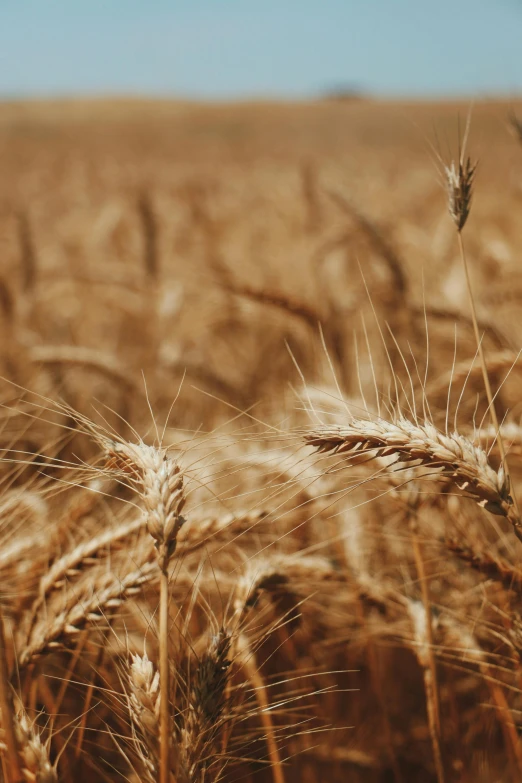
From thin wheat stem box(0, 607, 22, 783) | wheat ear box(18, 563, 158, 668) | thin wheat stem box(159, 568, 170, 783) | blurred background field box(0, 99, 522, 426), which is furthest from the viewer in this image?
blurred background field box(0, 99, 522, 426)

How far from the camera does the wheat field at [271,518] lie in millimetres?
853

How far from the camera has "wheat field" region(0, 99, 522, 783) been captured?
2.80 feet

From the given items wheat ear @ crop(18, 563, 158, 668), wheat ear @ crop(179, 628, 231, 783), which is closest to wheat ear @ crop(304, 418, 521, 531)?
wheat ear @ crop(179, 628, 231, 783)

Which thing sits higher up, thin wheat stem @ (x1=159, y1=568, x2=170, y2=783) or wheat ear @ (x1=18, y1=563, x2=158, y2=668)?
thin wheat stem @ (x1=159, y1=568, x2=170, y2=783)

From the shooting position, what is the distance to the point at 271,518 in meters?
1.73

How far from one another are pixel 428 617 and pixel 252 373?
2.29 metres

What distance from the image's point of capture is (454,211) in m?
0.94

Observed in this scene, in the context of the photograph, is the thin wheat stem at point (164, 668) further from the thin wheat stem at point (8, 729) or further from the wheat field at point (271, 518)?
the thin wheat stem at point (8, 729)

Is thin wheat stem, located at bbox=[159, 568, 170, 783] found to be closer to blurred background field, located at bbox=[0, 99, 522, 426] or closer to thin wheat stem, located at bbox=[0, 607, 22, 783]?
thin wheat stem, located at bbox=[0, 607, 22, 783]

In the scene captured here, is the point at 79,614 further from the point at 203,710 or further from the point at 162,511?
the point at 162,511

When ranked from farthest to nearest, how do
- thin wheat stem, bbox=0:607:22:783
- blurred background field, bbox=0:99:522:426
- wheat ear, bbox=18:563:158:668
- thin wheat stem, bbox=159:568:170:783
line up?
blurred background field, bbox=0:99:522:426 < wheat ear, bbox=18:563:158:668 < thin wheat stem, bbox=0:607:22:783 < thin wheat stem, bbox=159:568:170:783

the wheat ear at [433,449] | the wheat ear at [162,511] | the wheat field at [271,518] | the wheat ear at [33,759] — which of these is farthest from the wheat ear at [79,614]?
the wheat ear at [433,449]

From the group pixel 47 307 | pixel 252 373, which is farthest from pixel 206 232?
pixel 252 373

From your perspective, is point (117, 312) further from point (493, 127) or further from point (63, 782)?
point (493, 127)
